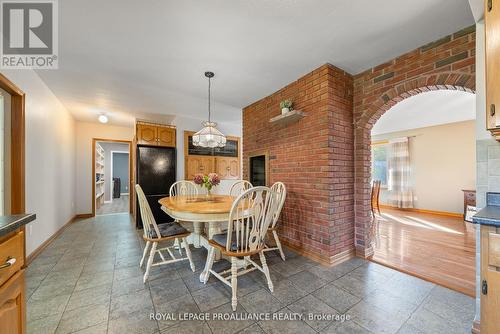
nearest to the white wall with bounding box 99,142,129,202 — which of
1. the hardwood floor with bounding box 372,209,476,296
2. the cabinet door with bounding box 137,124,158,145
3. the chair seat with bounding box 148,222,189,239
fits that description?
the cabinet door with bounding box 137,124,158,145

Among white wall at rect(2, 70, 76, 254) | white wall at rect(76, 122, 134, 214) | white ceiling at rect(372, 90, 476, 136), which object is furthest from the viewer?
white wall at rect(76, 122, 134, 214)

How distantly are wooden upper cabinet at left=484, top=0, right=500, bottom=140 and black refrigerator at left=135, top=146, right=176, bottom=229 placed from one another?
4.42m

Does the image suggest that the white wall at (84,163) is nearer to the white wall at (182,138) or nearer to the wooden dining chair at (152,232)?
the white wall at (182,138)

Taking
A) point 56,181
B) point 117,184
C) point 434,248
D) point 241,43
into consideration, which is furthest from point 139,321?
point 117,184

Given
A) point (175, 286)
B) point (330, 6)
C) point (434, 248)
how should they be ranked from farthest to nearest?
point (434, 248)
point (175, 286)
point (330, 6)

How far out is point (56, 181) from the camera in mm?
3438

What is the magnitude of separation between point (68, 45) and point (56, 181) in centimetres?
257

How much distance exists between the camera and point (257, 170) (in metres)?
3.82

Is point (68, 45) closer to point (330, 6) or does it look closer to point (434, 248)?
point (330, 6)

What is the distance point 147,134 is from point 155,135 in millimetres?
154

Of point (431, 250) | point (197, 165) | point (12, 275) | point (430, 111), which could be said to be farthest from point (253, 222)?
point (430, 111)

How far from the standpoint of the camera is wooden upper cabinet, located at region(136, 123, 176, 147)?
13.6ft

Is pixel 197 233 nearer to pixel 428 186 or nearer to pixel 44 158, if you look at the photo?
pixel 44 158

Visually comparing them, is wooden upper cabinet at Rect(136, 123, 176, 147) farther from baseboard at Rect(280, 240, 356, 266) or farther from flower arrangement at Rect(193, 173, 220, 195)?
baseboard at Rect(280, 240, 356, 266)
